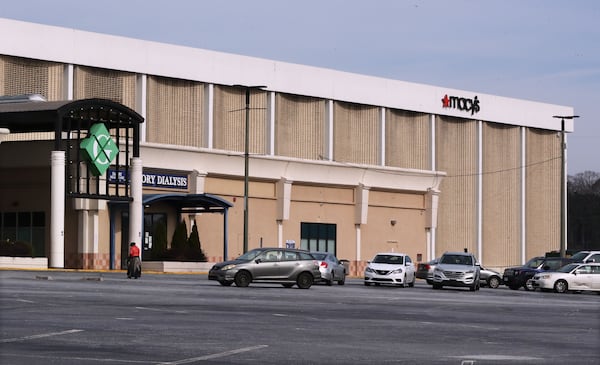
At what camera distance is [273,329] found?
2291cm

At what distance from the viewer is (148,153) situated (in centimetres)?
6688

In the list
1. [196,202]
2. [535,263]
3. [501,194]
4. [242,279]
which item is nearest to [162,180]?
[196,202]

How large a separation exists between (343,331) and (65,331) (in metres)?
5.18

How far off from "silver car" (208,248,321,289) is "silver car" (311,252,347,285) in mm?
5616

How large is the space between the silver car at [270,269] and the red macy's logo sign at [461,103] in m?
53.2

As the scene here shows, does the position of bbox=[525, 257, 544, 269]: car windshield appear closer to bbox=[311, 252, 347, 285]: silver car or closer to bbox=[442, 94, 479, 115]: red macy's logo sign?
bbox=[311, 252, 347, 285]: silver car

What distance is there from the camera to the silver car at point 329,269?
1983 inches

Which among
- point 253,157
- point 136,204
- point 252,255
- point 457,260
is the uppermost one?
point 253,157

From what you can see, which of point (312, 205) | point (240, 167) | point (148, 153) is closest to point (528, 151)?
point (312, 205)

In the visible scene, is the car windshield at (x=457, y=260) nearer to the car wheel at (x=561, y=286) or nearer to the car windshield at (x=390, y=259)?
the car windshield at (x=390, y=259)

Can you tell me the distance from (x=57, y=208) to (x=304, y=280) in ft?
57.3

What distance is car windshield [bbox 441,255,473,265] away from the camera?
52.3 m

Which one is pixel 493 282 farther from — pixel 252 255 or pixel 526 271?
pixel 252 255

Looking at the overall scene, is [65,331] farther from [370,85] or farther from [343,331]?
[370,85]
